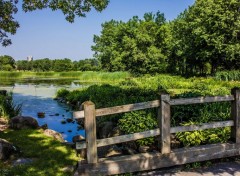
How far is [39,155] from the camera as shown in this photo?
25.0ft

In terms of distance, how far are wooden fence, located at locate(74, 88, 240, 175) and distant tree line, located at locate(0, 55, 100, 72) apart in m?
116

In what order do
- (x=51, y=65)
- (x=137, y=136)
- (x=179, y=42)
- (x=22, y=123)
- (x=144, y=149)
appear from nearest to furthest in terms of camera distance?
(x=137, y=136) → (x=144, y=149) → (x=22, y=123) → (x=179, y=42) → (x=51, y=65)

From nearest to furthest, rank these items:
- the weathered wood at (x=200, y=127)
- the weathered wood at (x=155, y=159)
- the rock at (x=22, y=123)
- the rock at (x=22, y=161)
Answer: the weathered wood at (x=155, y=159)
the weathered wood at (x=200, y=127)
the rock at (x=22, y=161)
the rock at (x=22, y=123)

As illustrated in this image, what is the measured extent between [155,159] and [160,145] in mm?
329

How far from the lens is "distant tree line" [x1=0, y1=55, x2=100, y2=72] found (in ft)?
413

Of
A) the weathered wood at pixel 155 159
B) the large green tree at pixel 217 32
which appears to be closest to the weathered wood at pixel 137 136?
the weathered wood at pixel 155 159

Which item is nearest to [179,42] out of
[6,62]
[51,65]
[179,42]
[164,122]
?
[179,42]

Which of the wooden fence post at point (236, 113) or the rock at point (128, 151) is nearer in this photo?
the wooden fence post at point (236, 113)

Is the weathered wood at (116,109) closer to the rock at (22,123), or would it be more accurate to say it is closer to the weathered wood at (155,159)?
the weathered wood at (155,159)

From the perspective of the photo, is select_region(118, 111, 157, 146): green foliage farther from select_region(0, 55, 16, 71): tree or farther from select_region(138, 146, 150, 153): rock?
Result: select_region(0, 55, 16, 71): tree

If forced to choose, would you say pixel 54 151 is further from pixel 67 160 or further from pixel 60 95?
pixel 60 95

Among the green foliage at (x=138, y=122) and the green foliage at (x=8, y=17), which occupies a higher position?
the green foliage at (x=8, y=17)

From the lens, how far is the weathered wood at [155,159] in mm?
5695

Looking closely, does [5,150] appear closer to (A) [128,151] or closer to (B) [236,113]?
(A) [128,151]
